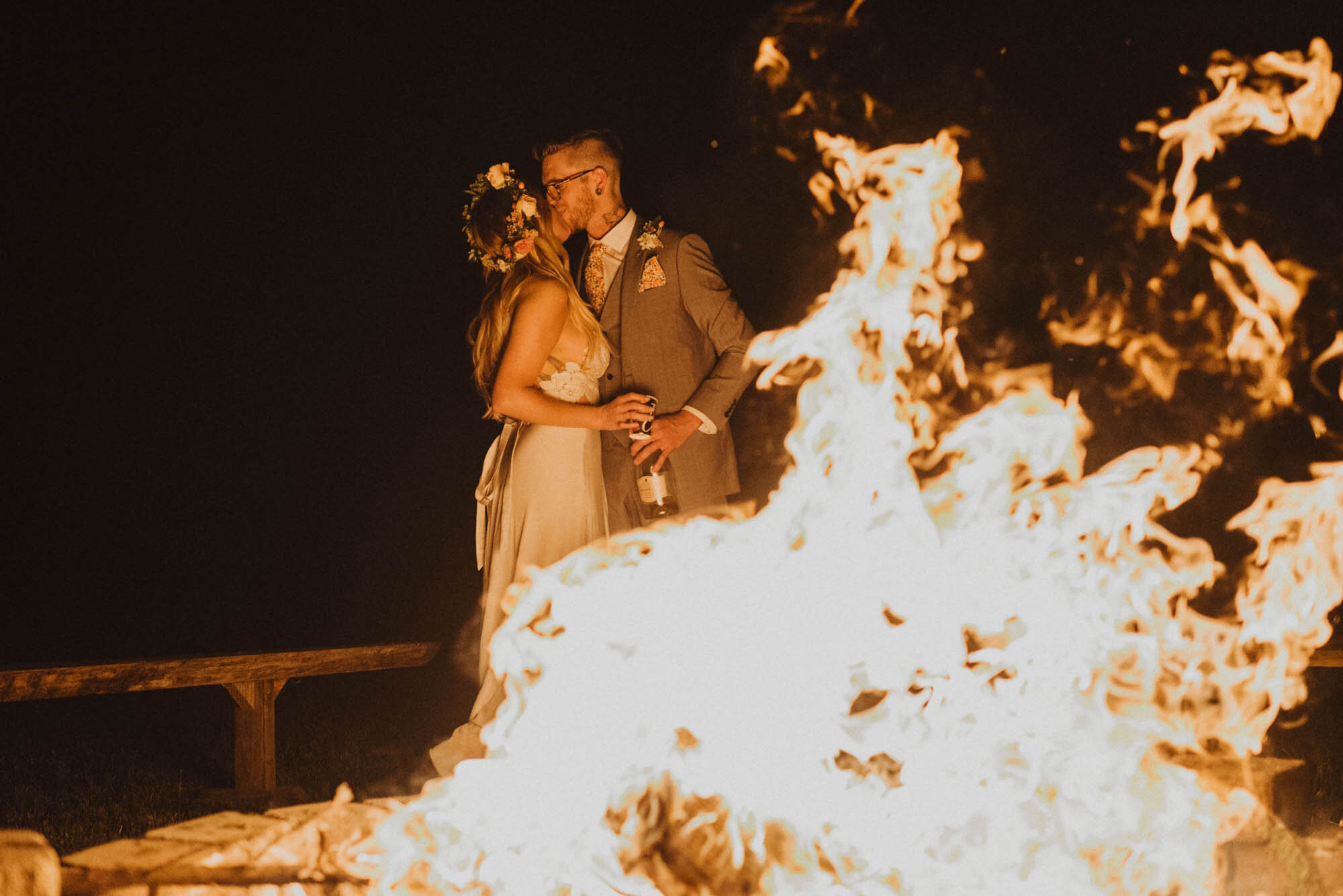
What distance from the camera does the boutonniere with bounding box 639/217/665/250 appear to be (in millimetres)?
4309

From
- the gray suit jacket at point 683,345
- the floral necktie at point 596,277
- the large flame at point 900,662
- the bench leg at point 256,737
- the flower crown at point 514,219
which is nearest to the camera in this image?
the large flame at point 900,662

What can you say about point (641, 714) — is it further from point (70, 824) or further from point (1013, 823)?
point (70, 824)

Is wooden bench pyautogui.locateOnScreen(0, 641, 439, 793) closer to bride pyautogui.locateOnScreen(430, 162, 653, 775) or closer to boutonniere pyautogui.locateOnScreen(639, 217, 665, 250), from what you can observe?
bride pyautogui.locateOnScreen(430, 162, 653, 775)

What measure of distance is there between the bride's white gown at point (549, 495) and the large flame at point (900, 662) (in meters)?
0.43

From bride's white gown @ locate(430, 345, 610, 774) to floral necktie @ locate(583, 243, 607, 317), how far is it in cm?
20

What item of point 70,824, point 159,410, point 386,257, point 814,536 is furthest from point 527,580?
point 159,410

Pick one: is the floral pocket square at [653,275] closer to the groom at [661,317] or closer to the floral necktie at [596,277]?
the groom at [661,317]

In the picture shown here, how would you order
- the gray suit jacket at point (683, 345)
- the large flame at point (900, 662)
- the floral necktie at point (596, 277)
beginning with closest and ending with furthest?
the large flame at point (900, 662) < the gray suit jacket at point (683, 345) < the floral necktie at point (596, 277)

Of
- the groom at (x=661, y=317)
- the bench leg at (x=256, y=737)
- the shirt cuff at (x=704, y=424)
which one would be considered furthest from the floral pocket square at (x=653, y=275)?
the bench leg at (x=256, y=737)

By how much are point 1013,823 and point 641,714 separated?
1.06m

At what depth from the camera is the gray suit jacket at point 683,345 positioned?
4324mm

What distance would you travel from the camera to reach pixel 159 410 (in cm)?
913

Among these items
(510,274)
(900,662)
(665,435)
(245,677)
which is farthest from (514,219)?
(245,677)

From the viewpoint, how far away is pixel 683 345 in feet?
14.3
